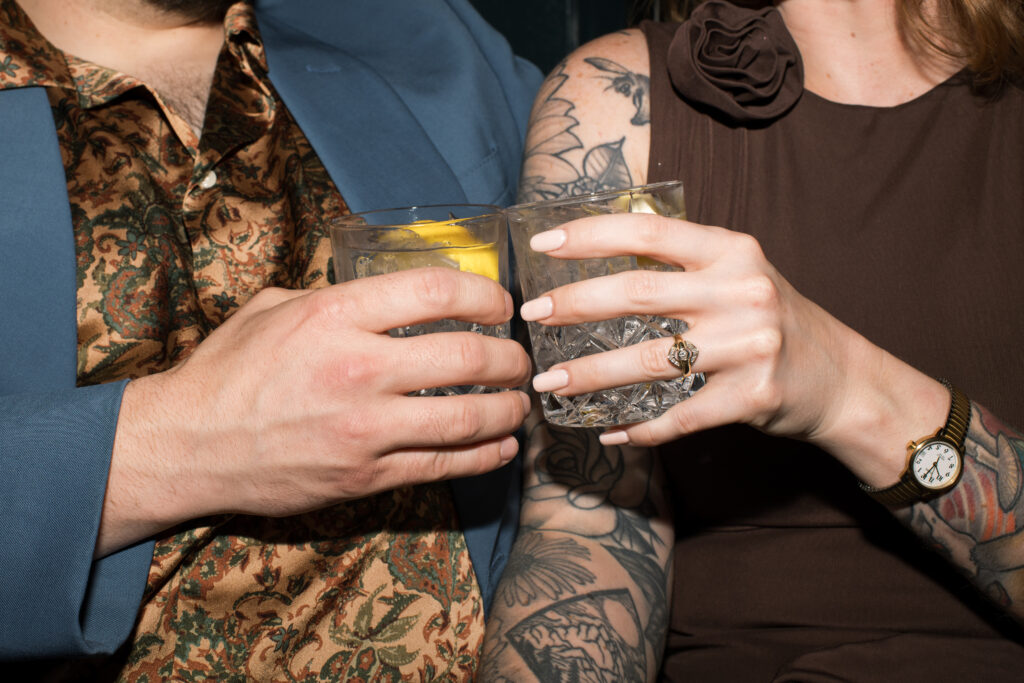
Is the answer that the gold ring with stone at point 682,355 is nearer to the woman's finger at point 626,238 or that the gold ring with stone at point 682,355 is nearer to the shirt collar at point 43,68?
the woman's finger at point 626,238

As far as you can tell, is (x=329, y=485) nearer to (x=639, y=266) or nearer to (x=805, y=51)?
(x=639, y=266)

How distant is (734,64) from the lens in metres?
1.52

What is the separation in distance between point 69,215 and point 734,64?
126cm

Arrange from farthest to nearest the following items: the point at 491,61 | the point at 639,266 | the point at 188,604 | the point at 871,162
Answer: the point at 491,61, the point at 871,162, the point at 188,604, the point at 639,266

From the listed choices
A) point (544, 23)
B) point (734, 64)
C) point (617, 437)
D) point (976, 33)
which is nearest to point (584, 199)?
point (617, 437)

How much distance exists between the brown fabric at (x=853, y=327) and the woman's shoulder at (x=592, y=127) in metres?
0.05

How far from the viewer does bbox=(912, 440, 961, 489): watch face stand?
4.13 feet

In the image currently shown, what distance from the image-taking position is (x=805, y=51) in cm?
166

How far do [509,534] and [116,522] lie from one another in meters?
0.80

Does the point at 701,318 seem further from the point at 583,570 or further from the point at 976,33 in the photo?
the point at 976,33

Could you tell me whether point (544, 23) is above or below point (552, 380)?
above

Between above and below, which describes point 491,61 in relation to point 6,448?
above

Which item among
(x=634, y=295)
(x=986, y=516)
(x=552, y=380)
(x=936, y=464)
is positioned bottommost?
(x=986, y=516)

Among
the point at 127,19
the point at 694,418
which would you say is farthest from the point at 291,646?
the point at 127,19
